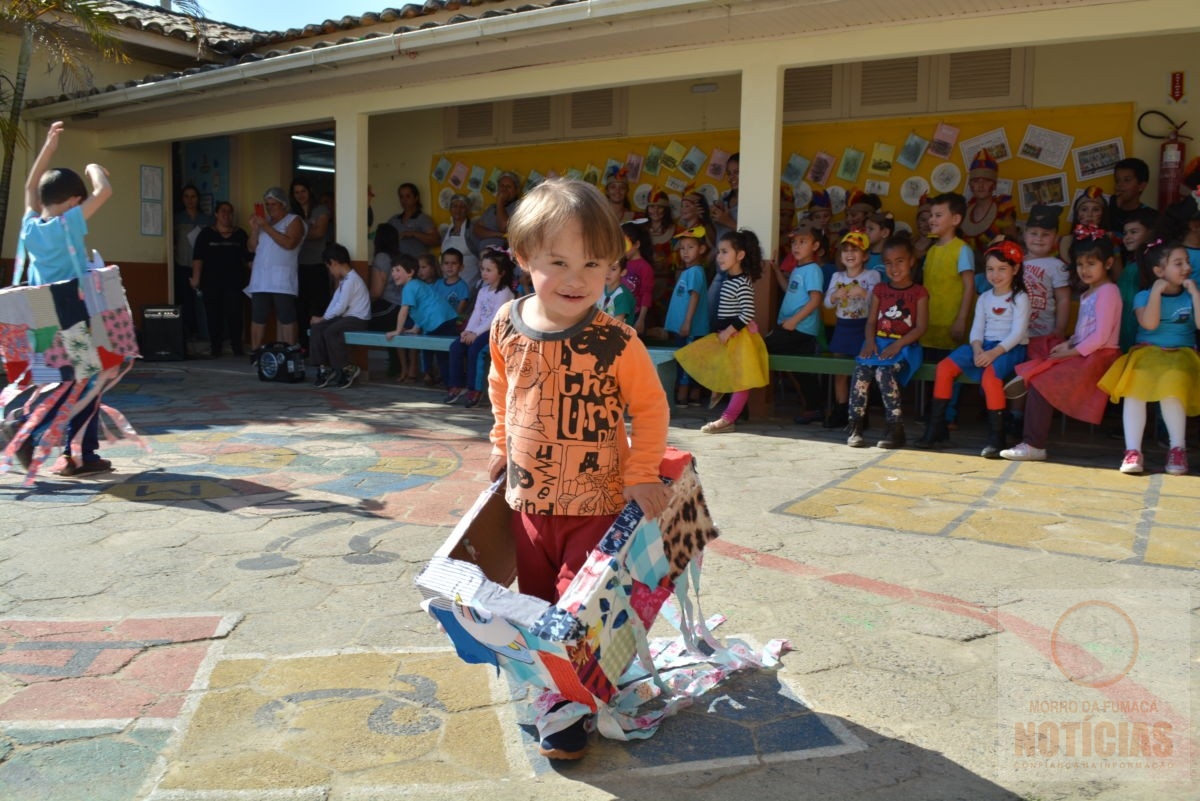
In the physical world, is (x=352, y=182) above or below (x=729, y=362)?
above

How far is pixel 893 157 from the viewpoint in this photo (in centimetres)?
937

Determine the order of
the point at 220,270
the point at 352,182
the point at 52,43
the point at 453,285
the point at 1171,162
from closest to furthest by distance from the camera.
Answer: the point at 1171,162 → the point at 453,285 → the point at 352,182 → the point at 52,43 → the point at 220,270

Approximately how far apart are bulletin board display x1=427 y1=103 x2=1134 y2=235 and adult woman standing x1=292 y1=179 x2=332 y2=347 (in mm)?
2400

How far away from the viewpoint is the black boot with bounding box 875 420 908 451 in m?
6.87

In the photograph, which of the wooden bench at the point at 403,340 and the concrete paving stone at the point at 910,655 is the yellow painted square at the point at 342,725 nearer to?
the concrete paving stone at the point at 910,655

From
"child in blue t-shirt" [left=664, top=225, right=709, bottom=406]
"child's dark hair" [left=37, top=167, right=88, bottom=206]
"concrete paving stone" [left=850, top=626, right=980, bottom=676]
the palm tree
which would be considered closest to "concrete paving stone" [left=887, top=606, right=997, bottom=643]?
"concrete paving stone" [left=850, top=626, right=980, bottom=676]

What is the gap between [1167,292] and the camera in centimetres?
618

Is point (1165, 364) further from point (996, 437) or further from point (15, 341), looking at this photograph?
point (15, 341)

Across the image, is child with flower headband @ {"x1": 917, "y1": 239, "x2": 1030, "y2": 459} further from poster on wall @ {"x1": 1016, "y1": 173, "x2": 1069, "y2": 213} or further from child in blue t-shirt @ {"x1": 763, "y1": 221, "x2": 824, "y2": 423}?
poster on wall @ {"x1": 1016, "y1": 173, "x2": 1069, "y2": 213}

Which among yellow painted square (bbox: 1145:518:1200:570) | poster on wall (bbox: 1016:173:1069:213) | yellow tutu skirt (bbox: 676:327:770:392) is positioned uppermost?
poster on wall (bbox: 1016:173:1069:213)

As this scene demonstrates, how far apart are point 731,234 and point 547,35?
2.32 m

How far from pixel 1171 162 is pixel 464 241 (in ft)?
22.2

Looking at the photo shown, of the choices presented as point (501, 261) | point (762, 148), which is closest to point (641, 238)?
point (501, 261)

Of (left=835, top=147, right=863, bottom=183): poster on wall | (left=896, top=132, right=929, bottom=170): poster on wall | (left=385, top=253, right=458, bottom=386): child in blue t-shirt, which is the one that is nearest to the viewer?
(left=896, top=132, right=929, bottom=170): poster on wall
